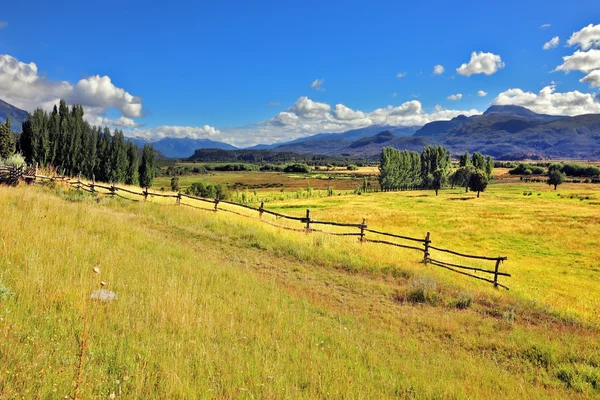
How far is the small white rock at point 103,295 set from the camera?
17.1 ft

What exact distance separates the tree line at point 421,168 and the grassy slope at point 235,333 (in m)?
102

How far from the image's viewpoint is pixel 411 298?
11.5 meters

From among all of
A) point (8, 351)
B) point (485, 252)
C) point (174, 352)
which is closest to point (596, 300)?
point (485, 252)

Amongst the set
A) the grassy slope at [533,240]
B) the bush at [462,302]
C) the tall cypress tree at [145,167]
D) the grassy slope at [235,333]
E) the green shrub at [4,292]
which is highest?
the tall cypress tree at [145,167]

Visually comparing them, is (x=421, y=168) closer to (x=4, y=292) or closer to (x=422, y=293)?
(x=422, y=293)

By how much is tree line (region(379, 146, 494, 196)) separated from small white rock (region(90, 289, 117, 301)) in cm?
10697

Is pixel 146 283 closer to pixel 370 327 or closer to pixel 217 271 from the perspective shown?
pixel 217 271

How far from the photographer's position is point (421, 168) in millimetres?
123438

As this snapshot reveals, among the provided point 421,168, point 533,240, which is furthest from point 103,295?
point 421,168

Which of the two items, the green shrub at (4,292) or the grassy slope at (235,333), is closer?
the grassy slope at (235,333)

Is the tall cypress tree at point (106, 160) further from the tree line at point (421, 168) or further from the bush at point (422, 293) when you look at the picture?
the tree line at point (421, 168)

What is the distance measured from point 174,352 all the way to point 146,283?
9.19 ft

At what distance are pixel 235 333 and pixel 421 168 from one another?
421 ft

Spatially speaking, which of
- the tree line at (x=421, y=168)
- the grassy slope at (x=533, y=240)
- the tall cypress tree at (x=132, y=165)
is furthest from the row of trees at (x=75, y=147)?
the tree line at (x=421, y=168)
